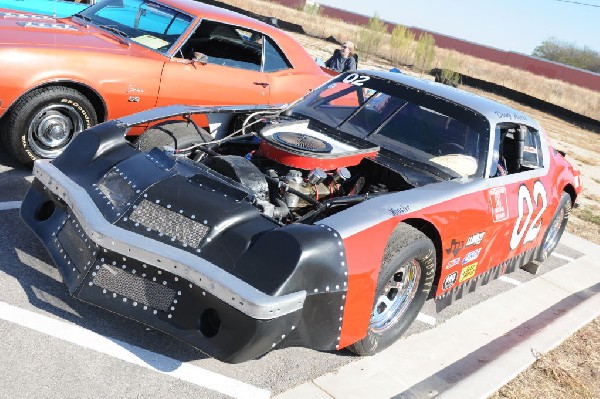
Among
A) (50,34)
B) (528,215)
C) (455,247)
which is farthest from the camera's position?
(50,34)

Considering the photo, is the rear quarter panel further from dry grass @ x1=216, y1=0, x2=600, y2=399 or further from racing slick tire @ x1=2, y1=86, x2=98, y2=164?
racing slick tire @ x1=2, y1=86, x2=98, y2=164

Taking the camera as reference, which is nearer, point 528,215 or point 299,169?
point 299,169

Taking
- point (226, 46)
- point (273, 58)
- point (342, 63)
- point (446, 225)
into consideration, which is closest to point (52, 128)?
point (226, 46)

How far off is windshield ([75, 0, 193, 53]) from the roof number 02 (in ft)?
6.01

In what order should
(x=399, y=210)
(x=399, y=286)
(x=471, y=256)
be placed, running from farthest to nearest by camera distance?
(x=471, y=256), (x=399, y=286), (x=399, y=210)

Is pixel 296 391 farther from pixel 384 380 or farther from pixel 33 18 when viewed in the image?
pixel 33 18

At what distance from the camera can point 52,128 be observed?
17.0ft

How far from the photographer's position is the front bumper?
2799 mm

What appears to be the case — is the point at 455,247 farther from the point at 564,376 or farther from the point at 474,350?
the point at 564,376

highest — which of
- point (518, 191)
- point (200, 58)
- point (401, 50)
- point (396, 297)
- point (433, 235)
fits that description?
point (200, 58)

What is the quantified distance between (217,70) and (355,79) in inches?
65.3

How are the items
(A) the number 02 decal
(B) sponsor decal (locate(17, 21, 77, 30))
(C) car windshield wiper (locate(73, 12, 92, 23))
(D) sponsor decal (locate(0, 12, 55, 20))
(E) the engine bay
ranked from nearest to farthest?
(E) the engine bay
(A) the number 02 decal
(B) sponsor decal (locate(17, 21, 77, 30))
(D) sponsor decal (locate(0, 12, 55, 20))
(C) car windshield wiper (locate(73, 12, 92, 23))

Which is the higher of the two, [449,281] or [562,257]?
[449,281]

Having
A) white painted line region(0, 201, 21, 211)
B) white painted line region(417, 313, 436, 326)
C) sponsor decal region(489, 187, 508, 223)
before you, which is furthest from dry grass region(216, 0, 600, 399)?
white painted line region(0, 201, 21, 211)
